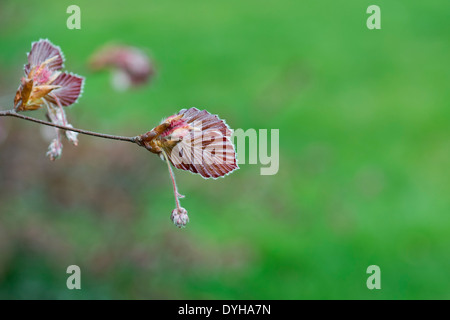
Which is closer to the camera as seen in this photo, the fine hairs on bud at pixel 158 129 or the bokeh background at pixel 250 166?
the fine hairs on bud at pixel 158 129

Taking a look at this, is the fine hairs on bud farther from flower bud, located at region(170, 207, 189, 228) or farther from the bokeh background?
the bokeh background

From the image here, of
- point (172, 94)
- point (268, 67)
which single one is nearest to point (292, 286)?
point (172, 94)

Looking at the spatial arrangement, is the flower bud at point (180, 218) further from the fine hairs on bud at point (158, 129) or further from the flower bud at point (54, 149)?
the flower bud at point (54, 149)

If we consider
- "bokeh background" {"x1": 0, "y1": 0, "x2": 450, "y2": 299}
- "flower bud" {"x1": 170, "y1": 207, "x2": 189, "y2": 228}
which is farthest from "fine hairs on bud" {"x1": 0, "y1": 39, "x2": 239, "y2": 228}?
"bokeh background" {"x1": 0, "y1": 0, "x2": 450, "y2": 299}

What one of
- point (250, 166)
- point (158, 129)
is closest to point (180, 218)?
point (158, 129)

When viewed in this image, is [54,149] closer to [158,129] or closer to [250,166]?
[158,129]

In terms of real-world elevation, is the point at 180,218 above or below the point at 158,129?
below

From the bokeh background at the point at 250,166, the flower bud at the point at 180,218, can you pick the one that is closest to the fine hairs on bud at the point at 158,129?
the flower bud at the point at 180,218

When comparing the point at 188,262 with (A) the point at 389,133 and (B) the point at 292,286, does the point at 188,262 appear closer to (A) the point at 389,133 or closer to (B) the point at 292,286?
(B) the point at 292,286

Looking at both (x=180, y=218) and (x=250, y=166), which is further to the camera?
(x=250, y=166)
